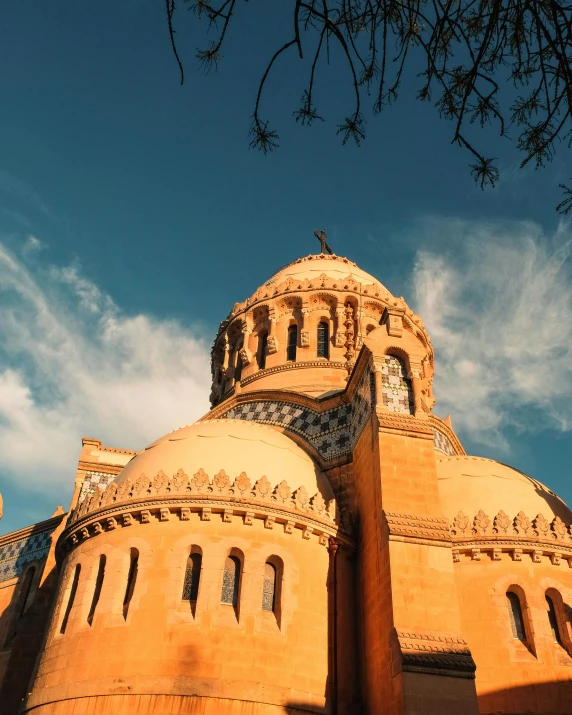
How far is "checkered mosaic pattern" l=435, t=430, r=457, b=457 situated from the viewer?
1958 centimetres

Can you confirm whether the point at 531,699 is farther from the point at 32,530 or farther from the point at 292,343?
the point at 32,530

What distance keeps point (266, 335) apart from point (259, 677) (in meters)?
14.0

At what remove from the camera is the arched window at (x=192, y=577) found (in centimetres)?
1176

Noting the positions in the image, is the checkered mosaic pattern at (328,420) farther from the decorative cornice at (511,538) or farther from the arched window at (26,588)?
the arched window at (26,588)

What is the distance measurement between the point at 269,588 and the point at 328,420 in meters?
5.66

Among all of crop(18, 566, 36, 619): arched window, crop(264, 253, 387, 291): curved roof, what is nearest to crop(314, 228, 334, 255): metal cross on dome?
crop(264, 253, 387, 291): curved roof

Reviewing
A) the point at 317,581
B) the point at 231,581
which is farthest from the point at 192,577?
the point at 317,581

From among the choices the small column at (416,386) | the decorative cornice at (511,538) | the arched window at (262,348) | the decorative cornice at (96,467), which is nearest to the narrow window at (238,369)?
the arched window at (262,348)

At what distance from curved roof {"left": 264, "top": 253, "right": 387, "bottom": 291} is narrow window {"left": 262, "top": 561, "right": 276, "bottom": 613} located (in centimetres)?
1404

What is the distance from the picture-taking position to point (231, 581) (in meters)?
12.0

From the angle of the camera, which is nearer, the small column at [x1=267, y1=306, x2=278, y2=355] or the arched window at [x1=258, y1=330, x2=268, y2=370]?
the small column at [x1=267, y1=306, x2=278, y2=355]

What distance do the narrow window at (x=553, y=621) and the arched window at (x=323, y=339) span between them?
443 inches

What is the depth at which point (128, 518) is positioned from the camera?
12789 mm

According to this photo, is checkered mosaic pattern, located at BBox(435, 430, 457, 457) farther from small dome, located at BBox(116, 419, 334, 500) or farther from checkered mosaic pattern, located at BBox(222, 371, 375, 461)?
small dome, located at BBox(116, 419, 334, 500)
